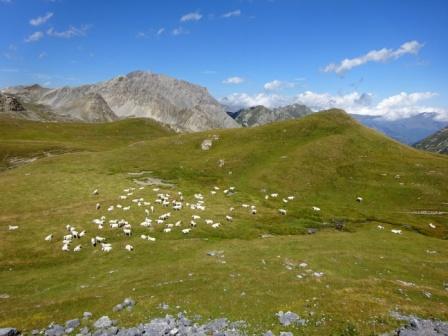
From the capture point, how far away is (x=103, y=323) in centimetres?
2492

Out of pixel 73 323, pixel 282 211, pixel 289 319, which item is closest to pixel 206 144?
pixel 282 211

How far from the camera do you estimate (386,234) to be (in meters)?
53.1

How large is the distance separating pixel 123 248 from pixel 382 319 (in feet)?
96.2

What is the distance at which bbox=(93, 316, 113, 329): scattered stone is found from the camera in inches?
972

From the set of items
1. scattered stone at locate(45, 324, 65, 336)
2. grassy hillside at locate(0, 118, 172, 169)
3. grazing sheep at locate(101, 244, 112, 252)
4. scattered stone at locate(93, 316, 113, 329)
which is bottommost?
grazing sheep at locate(101, 244, 112, 252)

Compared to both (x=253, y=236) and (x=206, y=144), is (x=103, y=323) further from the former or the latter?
(x=206, y=144)

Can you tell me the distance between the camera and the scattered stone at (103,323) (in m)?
24.7

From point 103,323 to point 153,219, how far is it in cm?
2740

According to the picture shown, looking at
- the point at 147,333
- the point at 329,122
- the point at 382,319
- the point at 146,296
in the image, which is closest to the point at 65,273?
the point at 146,296

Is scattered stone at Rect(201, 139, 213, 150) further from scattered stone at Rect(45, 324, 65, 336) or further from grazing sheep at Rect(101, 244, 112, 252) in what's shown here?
scattered stone at Rect(45, 324, 65, 336)

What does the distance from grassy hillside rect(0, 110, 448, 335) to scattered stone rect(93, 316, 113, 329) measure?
0.94m

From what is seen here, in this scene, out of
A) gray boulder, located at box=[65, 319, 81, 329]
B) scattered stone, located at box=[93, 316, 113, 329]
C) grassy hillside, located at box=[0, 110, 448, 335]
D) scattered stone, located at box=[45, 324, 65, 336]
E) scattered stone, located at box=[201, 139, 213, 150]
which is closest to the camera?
scattered stone, located at box=[45, 324, 65, 336]

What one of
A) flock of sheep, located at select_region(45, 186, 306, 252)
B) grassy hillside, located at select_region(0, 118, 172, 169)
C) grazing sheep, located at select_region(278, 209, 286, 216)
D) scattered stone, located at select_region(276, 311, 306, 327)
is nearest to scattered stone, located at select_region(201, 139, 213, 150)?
flock of sheep, located at select_region(45, 186, 306, 252)

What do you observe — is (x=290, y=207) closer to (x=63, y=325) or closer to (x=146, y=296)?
(x=146, y=296)
